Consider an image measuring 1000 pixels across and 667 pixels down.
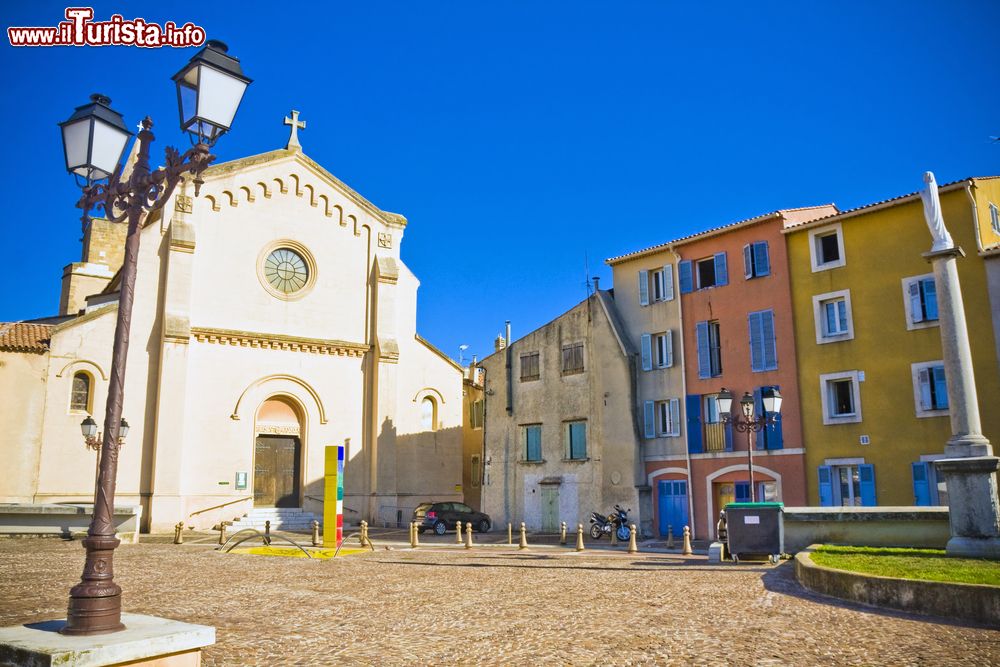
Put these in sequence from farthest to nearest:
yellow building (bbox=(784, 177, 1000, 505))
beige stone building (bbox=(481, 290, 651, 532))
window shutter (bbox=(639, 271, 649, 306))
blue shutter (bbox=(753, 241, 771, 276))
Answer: window shutter (bbox=(639, 271, 649, 306)) → beige stone building (bbox=(481, 290, 651, 532)) → blue shutter (bbox=(753, 241, 771, 276)) → yellow building (bbox=(784, 177, 1000, 505))

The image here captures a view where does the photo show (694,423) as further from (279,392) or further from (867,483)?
(279,392)

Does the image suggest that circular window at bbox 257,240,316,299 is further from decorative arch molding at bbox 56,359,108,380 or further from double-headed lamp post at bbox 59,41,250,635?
double-headed lamp post at bbox 59,41,250,635

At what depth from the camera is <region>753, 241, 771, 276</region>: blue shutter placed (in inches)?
1091

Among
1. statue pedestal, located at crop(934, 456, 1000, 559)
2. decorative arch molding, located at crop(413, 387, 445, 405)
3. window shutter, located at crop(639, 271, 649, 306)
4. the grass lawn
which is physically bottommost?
the grass lawn

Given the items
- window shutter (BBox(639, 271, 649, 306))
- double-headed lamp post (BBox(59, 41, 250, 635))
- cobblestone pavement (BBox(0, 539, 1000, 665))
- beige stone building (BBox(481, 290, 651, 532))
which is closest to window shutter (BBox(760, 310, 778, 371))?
window shutter (BBox(639, 271, 649, 306))

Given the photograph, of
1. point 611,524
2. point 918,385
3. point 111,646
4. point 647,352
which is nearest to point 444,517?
point 611,524

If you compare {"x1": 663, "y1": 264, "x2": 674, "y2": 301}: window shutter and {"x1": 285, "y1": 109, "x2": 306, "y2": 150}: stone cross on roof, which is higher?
{"x1": 285, "y1": 109, "x2": 306, "y2": 150}: stone cross on roof

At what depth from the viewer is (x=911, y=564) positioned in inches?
482

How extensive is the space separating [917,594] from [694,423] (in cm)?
1848

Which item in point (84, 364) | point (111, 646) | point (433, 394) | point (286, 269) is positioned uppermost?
point (286, 269)

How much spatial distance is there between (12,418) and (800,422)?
1069 inches

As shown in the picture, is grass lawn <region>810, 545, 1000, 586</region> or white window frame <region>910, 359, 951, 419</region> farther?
white window frame <region>910, 359, 951, 419</region>

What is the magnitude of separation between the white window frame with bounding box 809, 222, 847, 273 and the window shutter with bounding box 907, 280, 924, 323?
2404 mm

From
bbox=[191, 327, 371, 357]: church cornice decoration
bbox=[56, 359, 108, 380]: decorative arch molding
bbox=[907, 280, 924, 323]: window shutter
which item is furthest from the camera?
bbox=[191, 327, 371, 357]: church cornice decoration
